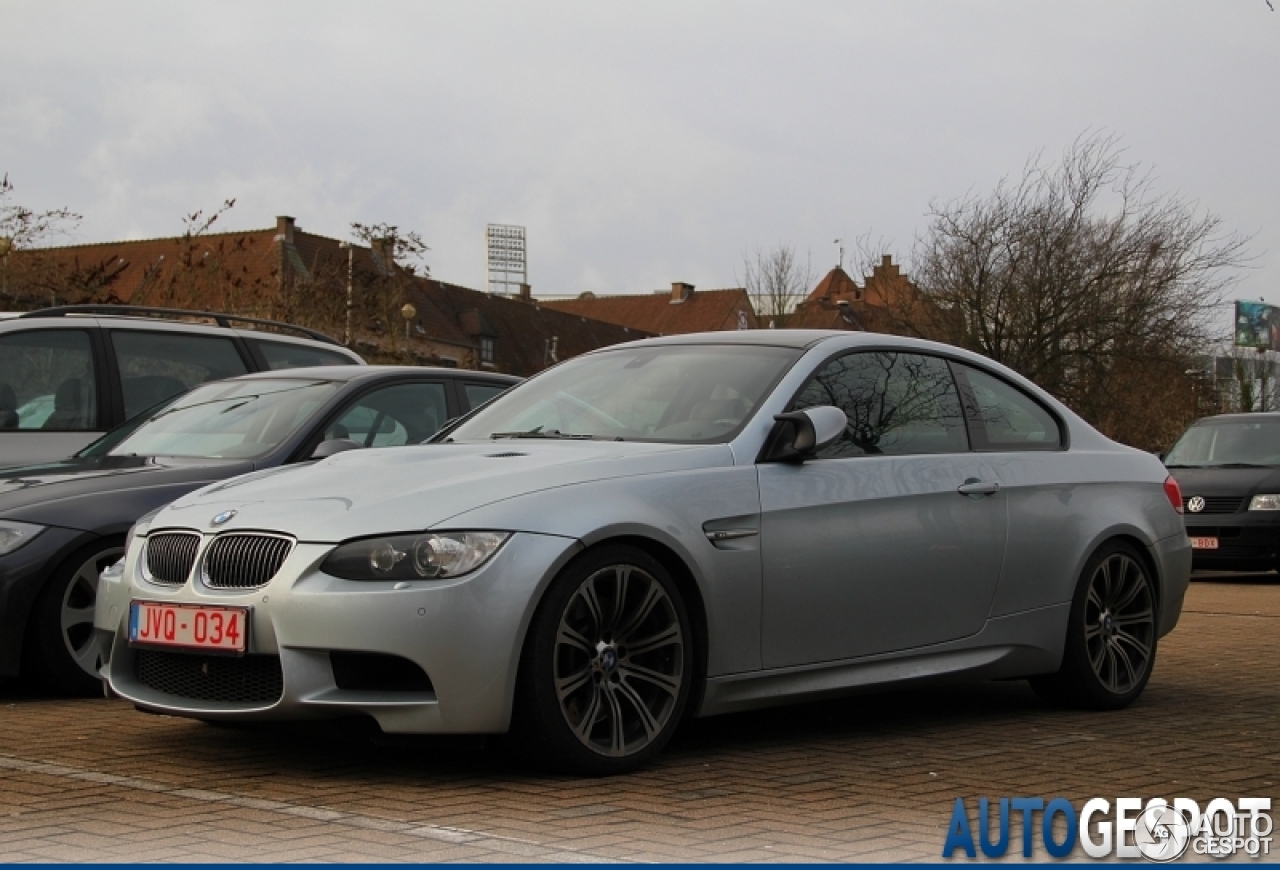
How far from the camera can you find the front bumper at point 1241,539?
17562 millimetres

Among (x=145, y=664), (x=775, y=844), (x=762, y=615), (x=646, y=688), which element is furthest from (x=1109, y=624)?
(x=145, y=664)

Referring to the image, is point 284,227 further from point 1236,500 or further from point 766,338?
point 766,338

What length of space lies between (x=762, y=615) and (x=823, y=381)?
109 cm

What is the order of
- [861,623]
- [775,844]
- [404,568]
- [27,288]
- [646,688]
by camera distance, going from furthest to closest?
[27,288]
[861,623]
[646,688]
[404,568]
[775,844]

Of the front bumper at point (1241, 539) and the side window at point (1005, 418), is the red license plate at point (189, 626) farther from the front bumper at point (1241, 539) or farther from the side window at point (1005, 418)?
the front bumper at point (1241, 539)

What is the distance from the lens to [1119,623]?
299 inches

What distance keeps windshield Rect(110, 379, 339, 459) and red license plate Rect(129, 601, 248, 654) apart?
2.38 metres

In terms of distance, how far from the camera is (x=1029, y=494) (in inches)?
283

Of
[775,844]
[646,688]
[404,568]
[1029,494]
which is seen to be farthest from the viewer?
[1029,494]

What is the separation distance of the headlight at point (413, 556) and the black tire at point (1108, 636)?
A: 10.1 ft

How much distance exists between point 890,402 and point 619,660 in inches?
74.4

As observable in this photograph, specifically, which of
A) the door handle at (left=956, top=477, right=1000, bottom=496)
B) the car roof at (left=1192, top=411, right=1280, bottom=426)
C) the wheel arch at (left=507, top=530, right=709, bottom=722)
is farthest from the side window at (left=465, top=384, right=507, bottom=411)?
the car roof at (left=1192, top=411, right=1280, bottom=426)

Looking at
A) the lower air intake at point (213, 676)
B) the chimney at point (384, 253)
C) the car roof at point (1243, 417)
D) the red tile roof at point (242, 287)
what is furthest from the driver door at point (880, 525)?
the chimney at point (384, 253)

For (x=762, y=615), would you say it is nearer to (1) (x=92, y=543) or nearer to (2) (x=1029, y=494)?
(2) (x=1029, y=494)
